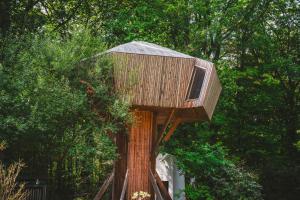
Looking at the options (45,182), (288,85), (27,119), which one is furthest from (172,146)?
(288,85)

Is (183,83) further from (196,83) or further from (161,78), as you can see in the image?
(161,78)

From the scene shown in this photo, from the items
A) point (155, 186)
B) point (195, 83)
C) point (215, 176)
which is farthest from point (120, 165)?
point (215, 176)

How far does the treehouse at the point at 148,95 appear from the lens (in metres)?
10.0

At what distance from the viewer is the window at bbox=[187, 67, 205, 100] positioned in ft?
34.2

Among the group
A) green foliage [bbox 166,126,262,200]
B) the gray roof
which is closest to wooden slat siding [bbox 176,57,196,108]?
the gray roof

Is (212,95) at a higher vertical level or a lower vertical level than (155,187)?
higher

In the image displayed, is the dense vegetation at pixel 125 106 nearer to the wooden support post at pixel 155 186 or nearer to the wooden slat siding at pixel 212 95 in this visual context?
the wooden support post at pixel 155 186

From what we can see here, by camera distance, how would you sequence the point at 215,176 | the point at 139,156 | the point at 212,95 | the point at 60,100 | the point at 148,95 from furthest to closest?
the point at 215,176, the point at 212,95, the point at 139,156, the point at 148,95, the point at 60,100

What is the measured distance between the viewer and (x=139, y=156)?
1059cm

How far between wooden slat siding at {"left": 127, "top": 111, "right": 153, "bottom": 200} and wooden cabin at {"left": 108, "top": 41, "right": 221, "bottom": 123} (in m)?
0.59

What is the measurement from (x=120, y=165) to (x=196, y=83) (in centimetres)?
252

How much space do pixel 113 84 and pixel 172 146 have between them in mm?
4940

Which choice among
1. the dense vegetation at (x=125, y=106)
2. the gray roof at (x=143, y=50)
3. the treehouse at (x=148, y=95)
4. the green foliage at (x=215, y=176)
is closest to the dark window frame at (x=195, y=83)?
the treehouse at (x=148, y=95)

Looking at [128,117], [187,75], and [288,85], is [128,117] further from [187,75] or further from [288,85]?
[288,85]
